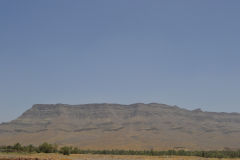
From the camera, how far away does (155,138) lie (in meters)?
161

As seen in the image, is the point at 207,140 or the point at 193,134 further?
the point at 193,134

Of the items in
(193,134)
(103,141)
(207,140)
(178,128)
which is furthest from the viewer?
(178,128)

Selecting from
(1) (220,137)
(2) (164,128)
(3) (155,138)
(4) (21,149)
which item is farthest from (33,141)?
(4) (21,149)

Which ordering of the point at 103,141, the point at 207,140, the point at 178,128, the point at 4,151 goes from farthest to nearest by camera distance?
1. the point at 178,128
2. the point at 207,140
3. the point at 103,141
4. the point at 4,151

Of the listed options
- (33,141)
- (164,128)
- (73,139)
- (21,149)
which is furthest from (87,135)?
(21,149)

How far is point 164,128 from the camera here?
200m

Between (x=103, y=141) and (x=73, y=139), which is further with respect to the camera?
(x=73, y=139)

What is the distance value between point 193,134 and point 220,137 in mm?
17107

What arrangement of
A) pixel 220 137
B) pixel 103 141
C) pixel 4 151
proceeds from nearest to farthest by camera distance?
pixel 4 151 → pixel 103 141 → pixel 220 137

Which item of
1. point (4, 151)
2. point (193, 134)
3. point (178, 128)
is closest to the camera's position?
point (4, 151)

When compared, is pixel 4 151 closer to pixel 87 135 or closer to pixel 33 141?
pixel 33 141

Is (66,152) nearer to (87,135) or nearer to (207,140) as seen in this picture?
(207,140)

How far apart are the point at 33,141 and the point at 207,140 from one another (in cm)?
8376

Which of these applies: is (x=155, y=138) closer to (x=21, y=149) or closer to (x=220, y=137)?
(x=220, y=137)
